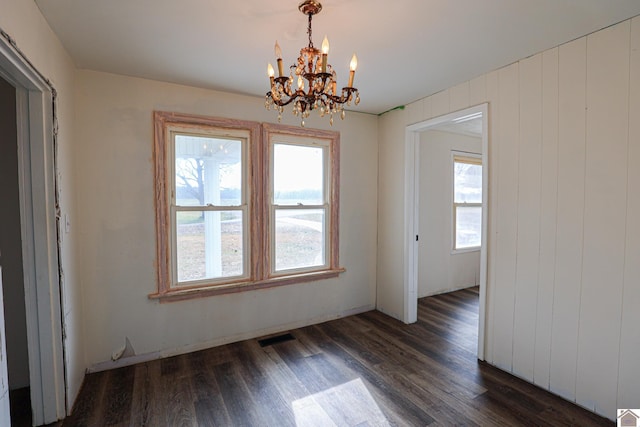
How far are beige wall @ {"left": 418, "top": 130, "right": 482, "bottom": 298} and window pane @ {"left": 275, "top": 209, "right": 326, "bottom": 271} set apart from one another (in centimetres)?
165

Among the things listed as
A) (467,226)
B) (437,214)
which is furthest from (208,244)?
(467,226)

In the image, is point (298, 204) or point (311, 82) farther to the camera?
→ point (298, 204)

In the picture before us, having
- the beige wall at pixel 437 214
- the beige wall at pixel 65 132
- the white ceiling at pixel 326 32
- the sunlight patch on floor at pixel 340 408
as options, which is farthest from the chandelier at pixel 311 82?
the beige wall at pixel 437 214

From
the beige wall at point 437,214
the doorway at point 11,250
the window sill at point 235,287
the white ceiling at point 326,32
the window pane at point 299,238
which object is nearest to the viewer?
the white ceiling at point 326,32

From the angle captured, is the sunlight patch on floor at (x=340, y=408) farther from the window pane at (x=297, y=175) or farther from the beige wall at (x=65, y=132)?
the window pane at (x=297, y=175)

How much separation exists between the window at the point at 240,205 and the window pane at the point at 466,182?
2243 millimetres

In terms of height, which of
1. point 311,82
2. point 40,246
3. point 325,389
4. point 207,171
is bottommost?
point 325,389

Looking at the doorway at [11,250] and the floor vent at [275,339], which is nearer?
the doorway at [11,250]

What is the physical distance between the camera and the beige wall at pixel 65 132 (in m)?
1.54

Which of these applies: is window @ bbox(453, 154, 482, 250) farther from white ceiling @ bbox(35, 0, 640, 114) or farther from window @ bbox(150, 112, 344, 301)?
A: white ceiling @ bbox(35, 0, 640, 114)

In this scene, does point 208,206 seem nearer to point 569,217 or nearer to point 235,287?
point 235,287

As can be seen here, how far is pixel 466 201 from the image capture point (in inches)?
189

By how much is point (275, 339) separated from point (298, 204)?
1403 mm

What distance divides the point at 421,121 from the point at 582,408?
262cm
